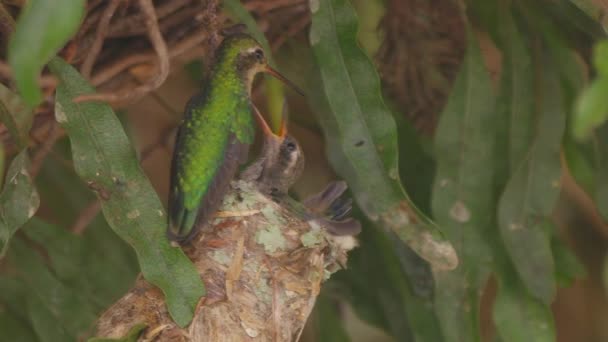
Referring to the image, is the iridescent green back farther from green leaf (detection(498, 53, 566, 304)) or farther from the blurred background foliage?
green leaf (detection(498, 53, 566, 304))

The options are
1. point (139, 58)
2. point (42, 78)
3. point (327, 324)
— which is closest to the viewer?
point (42, 78)

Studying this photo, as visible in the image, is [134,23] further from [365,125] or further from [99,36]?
[365,125]

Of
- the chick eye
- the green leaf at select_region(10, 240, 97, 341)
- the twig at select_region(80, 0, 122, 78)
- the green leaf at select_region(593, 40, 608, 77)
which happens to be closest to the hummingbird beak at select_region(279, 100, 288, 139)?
the chick eye

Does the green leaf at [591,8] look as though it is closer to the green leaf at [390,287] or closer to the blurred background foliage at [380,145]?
the blurred background foliage at [380,145]

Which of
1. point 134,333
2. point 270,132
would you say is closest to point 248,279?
point 134,333

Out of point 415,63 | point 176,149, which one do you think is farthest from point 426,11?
point 176,149

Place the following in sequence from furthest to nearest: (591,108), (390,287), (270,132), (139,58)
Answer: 1. (390,287)
2. (270,132)
3. (139,58)
4. (591,108)

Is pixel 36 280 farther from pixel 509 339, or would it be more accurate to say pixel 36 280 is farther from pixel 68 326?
pixel 509 339
